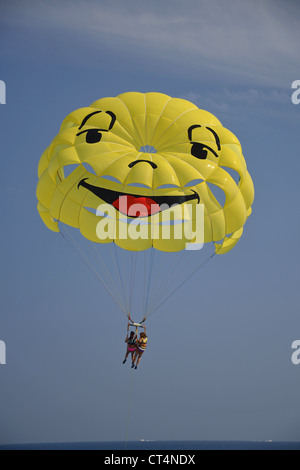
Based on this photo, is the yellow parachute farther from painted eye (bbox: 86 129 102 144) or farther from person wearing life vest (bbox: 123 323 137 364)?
person wearing life vest (bbox: 123 323 137 364)

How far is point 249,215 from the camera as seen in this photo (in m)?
17.9

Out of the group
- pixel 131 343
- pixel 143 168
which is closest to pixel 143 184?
pixel 143 168

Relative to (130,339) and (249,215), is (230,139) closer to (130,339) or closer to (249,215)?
(249,215)

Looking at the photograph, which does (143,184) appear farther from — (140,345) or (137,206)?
(140,345)

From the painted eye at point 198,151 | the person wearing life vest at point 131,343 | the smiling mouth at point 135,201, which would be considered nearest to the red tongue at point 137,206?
the smiling mouth at point 135,201

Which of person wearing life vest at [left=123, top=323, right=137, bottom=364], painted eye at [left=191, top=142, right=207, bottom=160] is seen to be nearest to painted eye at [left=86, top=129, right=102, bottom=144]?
painted eye at [left=191, top=142, right=207, bottom=160]

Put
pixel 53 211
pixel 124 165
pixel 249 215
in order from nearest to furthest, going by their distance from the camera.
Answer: pixel 124 165 < pixel 53 211 < pixel 249 215

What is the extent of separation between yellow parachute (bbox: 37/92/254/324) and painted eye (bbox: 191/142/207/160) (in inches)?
1.0

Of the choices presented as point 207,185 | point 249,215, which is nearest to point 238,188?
point 207,185

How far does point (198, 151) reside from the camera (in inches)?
612

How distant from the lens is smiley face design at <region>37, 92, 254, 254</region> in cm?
1522
